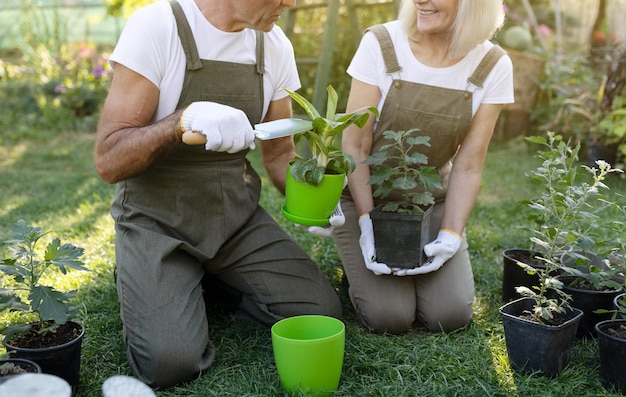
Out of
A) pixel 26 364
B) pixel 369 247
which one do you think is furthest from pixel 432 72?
pixel 26 364

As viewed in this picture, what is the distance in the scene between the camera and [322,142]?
193 cm

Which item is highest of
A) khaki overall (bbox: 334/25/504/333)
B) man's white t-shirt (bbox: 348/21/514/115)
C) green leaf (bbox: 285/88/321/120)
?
man's white t-shirt (bbox: 348/21/514/115)

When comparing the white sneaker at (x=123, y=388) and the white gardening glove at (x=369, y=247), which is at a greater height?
the white sneaker at (x=123, y=388)

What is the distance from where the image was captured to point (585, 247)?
6.05 feet

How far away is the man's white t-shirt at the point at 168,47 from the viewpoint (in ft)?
6.08

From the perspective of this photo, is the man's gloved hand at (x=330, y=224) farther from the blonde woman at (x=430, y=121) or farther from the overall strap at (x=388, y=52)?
the overall strap at (x=388, y=52)

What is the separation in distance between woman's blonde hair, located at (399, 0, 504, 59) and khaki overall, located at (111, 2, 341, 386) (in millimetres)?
638

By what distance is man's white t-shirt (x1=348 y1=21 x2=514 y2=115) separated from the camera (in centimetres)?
223

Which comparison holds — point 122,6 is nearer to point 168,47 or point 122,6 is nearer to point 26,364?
point 168,47

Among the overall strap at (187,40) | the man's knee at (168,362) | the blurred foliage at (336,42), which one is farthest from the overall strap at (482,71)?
the blurred foliage at (336,42)

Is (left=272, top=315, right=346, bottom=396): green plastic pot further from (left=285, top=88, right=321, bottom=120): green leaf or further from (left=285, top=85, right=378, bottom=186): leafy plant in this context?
(left=285, top=88, right=321, bottom=120): green leaf

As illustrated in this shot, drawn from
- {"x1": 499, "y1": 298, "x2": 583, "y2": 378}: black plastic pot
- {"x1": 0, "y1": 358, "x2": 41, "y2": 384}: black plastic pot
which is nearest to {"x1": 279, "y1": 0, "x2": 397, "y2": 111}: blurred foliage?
{"x1": 499, "y1": 298, "x2": 583, "y2": 378}: black plastic pot

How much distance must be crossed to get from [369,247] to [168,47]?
90 cm

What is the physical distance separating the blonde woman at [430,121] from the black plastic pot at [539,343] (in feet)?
1.09
